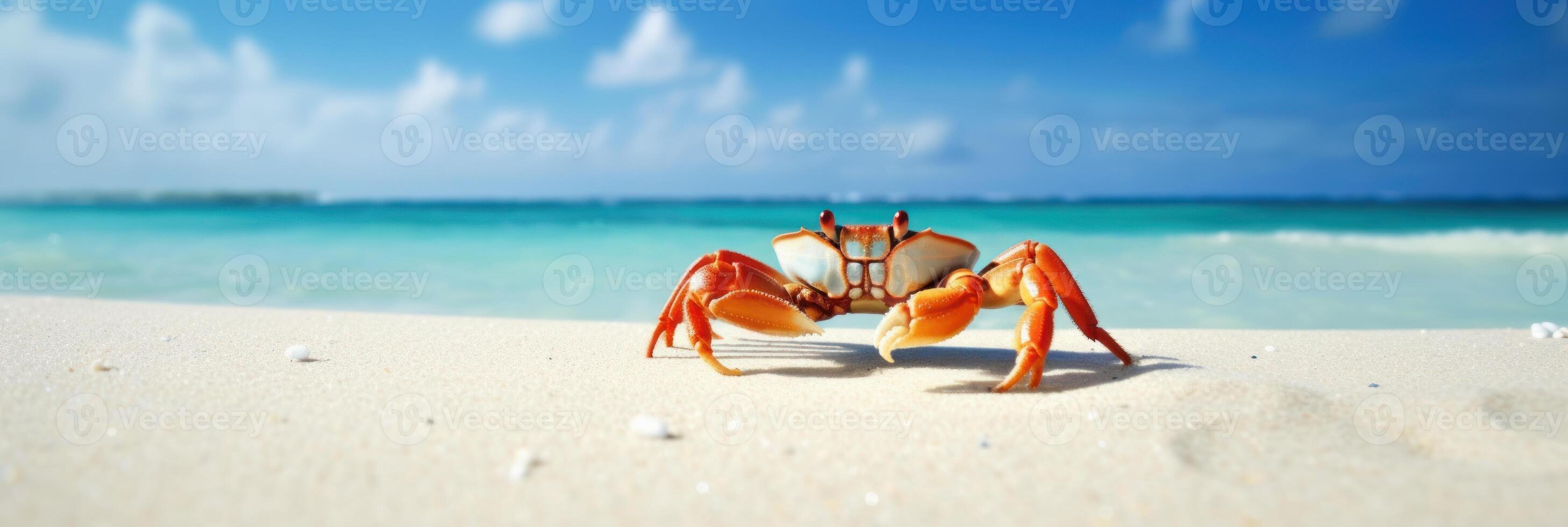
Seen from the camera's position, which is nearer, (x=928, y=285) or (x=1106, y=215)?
(x=928, y=285)

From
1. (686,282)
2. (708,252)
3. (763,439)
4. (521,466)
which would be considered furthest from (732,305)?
(708,252)

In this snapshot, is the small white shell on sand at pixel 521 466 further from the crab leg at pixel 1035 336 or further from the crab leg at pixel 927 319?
the crab leg at pixel 1035 336

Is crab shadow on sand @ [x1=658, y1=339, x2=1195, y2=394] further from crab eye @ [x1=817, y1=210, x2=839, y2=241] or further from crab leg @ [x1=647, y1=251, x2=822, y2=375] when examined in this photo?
crab eye @ [x1=817, y1=210, x2=839, y2=241]

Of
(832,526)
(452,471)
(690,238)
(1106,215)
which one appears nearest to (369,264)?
(690,238)

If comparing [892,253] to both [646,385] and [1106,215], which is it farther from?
[1106,215]

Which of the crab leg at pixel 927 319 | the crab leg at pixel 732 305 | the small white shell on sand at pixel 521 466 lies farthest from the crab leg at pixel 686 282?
the small white shell on sand at pixel 521 466
